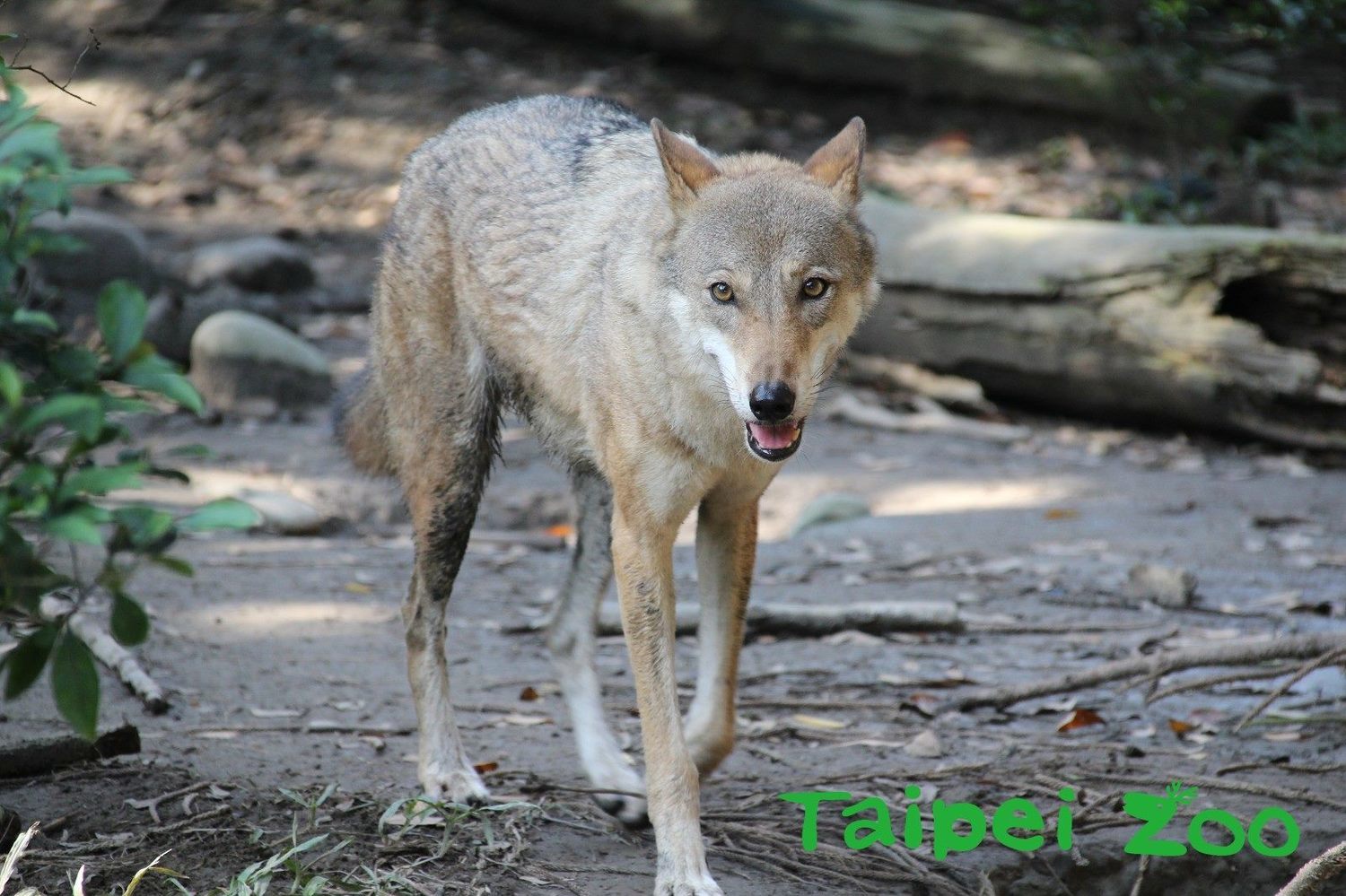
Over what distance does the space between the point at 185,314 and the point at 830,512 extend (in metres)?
4.26

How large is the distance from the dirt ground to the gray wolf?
0.35 meters

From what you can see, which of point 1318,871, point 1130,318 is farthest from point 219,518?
point 1130,318

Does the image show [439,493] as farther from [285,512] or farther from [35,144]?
[285,512]

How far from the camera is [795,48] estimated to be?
40.9 ft

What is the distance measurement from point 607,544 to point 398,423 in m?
0.77

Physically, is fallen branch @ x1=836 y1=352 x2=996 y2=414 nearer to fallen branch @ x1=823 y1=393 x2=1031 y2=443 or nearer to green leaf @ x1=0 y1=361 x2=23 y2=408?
fallen branch @ x1=823 y1=393 x2=1031 y2=443

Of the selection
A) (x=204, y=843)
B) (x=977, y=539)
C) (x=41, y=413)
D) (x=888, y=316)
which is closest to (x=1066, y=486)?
(x=977, y=539)

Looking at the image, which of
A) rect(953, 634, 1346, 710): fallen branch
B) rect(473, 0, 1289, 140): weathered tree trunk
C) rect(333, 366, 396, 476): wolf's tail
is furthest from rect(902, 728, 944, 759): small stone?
rect(473, 0, 1289, 140): weathered tree trunk

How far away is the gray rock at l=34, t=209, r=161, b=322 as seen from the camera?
8.70m

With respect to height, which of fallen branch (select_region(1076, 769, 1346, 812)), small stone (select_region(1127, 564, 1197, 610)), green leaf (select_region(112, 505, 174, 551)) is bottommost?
small stone (select_region(1127, 564, 1197, 610))

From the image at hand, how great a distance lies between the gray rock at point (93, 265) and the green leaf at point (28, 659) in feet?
22.5

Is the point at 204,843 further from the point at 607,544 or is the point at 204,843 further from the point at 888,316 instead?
the point at 888,316

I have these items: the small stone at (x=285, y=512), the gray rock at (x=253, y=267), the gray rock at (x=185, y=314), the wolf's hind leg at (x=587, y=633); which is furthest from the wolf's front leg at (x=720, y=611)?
the gray rock at (x=253, y=267)

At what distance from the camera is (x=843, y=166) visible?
3.72 metres
